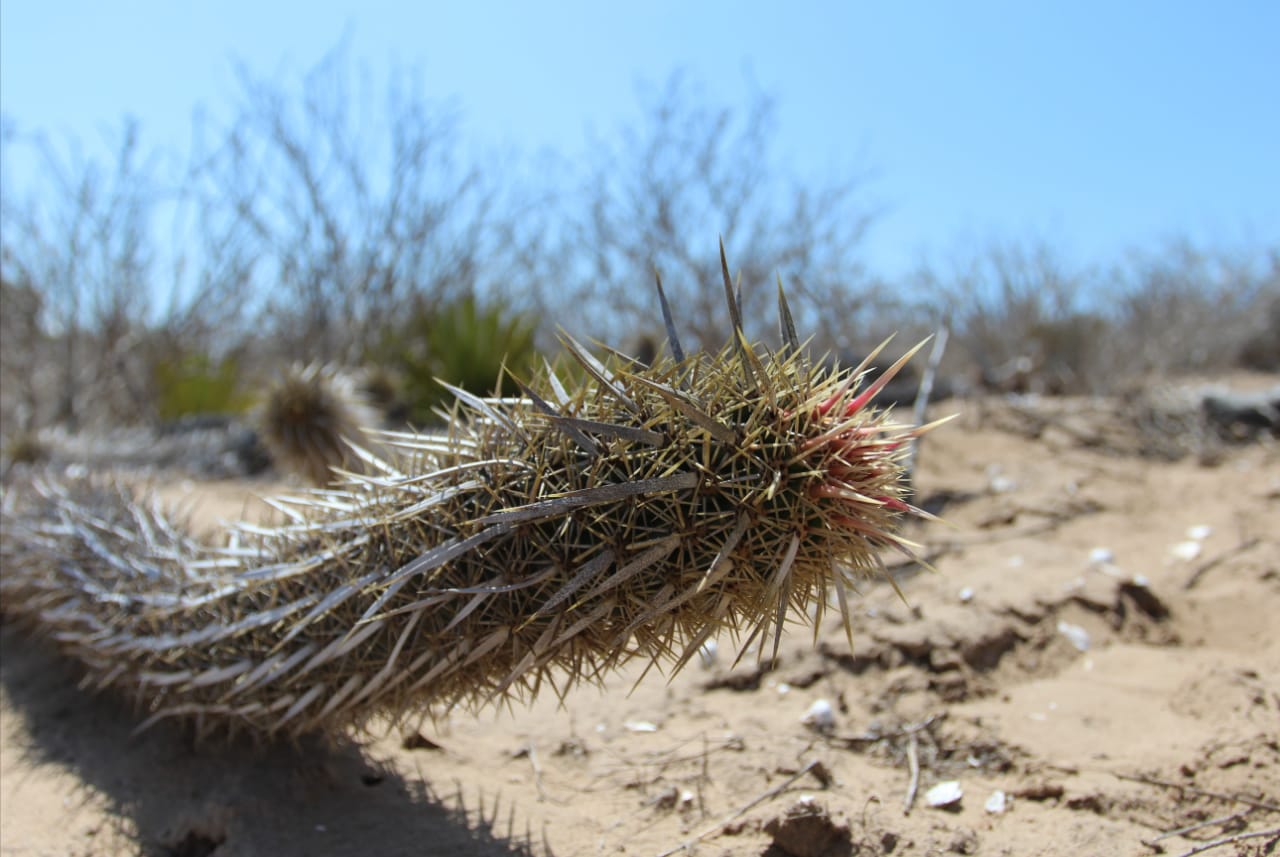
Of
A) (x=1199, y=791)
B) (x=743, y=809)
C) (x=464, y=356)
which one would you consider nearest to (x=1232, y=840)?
(x=1199, y=791)

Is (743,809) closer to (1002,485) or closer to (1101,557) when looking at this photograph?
(1101,557)

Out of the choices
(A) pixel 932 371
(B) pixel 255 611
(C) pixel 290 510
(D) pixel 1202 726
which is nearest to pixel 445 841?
(B) pixel 255 611

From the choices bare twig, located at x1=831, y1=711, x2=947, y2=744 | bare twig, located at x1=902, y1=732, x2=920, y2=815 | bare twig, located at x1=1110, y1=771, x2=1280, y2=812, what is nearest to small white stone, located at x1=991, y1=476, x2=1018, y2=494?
bare twig, located at x1=831, y1=711, x2=947, y2=744

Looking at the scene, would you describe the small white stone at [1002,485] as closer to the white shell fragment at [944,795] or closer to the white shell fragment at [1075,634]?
the white shell fragment at [1075,634]

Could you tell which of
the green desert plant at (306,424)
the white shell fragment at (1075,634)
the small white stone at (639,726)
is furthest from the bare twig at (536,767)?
the green desert plant at (306,424)

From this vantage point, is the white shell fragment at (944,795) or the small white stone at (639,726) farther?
the small white stone at (639,726)

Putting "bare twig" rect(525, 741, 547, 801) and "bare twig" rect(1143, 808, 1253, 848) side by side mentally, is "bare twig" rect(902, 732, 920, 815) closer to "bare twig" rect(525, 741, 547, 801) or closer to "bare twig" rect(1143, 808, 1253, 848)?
"bare twig" rect(1143, 808, 1253, 848)
